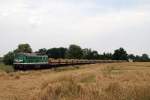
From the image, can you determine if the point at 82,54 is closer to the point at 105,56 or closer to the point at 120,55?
the point at 105,56

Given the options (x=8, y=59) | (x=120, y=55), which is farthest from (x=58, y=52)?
(x=8, y=59)

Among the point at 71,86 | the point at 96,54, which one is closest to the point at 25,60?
the point at 71,86

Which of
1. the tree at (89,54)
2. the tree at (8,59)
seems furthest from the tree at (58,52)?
the tree at (8,59)

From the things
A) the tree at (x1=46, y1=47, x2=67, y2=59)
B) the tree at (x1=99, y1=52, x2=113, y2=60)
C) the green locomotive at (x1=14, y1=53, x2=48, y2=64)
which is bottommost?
the green locomotive at (x1=14, y1=53, x2=48, y2=64)

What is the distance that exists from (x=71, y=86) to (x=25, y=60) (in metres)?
46.4

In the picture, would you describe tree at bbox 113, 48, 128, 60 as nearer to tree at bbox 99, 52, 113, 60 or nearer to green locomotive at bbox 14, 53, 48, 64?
tree at bbox 99, 52, 113, 60

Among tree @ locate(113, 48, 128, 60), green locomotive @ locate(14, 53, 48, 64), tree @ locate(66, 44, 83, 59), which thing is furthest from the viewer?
tree @ locate(66, 44, 83, 59)

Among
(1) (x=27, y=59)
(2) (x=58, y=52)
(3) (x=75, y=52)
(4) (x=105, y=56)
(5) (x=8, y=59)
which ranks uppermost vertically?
(2) (x=58, y=52)

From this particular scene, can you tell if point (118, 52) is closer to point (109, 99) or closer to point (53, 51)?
point (53, 51)

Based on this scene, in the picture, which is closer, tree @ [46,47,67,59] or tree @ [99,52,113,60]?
tree @ [99,52,113,60]

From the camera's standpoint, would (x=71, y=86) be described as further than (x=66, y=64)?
No

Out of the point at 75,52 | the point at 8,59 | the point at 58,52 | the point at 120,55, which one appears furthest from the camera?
the point at 58,52

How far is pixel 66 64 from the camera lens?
77.4m

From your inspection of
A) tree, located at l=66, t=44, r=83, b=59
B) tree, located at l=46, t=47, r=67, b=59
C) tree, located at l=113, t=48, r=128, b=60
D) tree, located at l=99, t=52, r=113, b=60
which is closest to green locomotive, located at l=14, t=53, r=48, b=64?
tree, located at l=113, t=48, r=128, b=60
